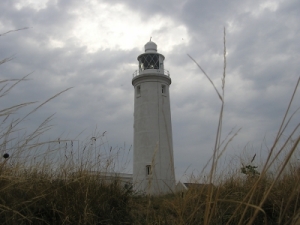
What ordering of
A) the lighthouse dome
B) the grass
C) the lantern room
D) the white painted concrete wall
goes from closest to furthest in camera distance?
the grass < the white painted concrete wall < the lantern room < the lighthouse dome

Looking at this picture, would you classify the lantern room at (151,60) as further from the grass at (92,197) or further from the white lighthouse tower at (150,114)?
the grass at (92,197)

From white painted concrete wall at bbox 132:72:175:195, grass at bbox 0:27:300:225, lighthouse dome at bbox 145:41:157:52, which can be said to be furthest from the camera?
lighthouse dome at bbox 145:41:157:52

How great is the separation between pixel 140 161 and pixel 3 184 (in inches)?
485

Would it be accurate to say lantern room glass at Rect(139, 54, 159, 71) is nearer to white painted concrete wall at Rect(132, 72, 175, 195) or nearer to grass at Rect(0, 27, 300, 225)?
white painted concrete wall at Rect(132, 72, 175, 195)

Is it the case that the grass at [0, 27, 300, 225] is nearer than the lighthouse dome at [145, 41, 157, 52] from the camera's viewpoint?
A: Yes

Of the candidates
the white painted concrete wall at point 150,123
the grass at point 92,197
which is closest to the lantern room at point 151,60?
the white painted concrete wall at point 150,123

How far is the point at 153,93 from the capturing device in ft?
51.9

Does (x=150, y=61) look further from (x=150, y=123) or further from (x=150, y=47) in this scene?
(x=150, y=123)

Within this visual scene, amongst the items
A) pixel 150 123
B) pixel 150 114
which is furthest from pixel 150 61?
pixel 150 123

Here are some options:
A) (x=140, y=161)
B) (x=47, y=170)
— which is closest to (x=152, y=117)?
(x=140, y=161)

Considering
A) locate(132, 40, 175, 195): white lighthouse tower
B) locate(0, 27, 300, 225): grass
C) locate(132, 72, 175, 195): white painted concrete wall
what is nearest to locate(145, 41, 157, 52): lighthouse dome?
locate(132, 40, 175, 195): white lighthouse tower

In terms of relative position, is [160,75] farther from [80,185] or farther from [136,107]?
[80,185]

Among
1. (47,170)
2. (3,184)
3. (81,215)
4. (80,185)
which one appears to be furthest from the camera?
(47,170)

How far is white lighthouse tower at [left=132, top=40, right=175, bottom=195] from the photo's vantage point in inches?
568
